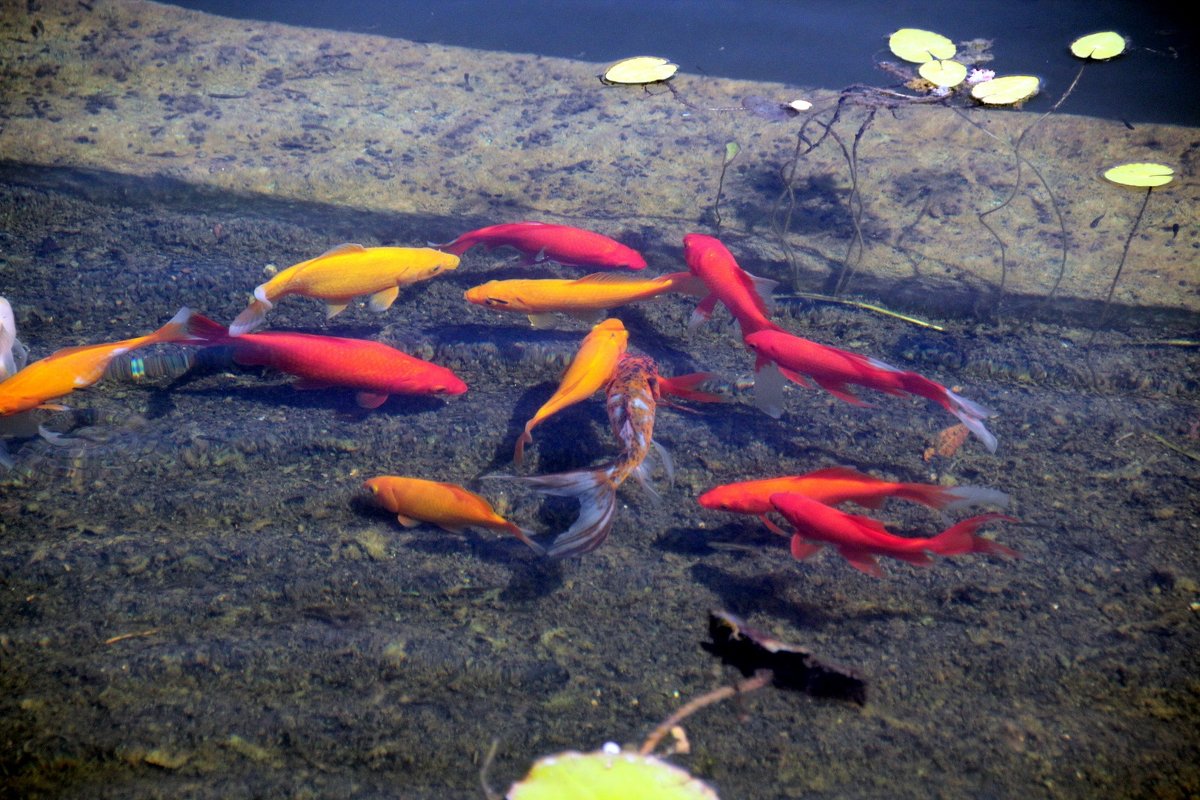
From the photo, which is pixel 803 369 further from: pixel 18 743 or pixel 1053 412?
pixel 18 743

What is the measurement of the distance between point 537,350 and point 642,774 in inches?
94.9

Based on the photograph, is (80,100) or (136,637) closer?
(136,637)

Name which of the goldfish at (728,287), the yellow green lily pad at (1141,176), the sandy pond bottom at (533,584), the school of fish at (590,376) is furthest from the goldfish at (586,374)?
the yellow green lily pad at (1141,176)

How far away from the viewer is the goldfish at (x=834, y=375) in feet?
10.1

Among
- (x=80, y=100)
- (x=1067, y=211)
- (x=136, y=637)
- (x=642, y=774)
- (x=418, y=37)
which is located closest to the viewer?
(x=642, y=774)

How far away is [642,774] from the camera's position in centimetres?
193

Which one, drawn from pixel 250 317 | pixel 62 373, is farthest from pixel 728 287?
pixel 62 373

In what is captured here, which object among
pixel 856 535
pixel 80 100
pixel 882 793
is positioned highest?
pixel 80 100

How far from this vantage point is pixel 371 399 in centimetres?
345

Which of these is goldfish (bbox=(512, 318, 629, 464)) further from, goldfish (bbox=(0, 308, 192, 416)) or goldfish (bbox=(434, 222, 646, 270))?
goldfish (bbox=(0, 308, 192, 416))

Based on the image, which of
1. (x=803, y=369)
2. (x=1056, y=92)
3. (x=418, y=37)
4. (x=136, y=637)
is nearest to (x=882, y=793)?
(x=803, y=369)

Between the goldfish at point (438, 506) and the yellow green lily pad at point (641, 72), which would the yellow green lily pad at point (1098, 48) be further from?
the goldfish at point (438, 506)

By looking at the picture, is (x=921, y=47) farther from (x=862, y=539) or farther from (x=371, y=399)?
(x=371, y=399)

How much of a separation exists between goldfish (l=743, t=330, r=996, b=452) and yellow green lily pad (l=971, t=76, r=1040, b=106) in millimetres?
2388
